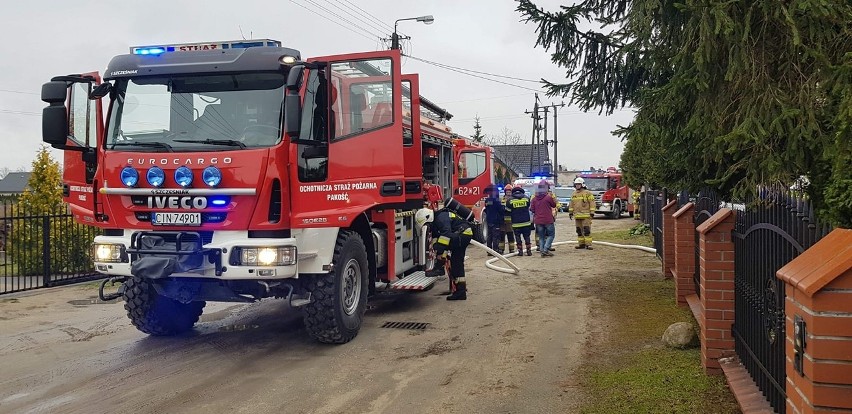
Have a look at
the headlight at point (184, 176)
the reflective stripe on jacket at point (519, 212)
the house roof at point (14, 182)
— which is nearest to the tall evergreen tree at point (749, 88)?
the headlight at point (184, 176)

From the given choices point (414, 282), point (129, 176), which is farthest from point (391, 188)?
point (129, 176)

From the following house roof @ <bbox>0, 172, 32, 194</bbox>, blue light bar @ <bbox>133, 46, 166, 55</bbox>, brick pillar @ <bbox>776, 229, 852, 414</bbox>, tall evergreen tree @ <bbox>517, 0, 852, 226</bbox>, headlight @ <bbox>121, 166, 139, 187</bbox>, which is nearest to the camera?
brick pillar @ <bbox>776, 229, 852, 414</bbox>

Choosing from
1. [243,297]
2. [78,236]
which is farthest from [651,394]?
[78,236]

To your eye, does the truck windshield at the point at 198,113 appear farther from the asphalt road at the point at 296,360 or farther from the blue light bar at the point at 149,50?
the asphalt road at the point at 296,360

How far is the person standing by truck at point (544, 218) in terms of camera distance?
43.1 feet

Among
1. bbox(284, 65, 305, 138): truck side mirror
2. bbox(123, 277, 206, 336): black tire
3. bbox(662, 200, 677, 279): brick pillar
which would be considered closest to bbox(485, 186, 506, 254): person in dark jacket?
bbox(662, 200, 677, 279): brick pillar

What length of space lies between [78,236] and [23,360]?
17.7 feet

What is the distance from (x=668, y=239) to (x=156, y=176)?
22.6 ft

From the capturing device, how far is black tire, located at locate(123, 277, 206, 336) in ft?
20.9

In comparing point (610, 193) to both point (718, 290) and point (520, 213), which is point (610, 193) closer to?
point (520, 213)

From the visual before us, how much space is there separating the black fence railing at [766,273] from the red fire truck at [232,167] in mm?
3358

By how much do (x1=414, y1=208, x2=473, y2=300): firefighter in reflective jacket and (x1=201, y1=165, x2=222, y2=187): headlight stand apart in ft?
11.3

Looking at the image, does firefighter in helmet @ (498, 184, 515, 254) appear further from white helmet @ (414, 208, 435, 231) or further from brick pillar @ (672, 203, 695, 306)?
brick pillar @ (672, 203, 695, 306)

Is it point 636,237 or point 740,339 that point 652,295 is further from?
point 636,237
